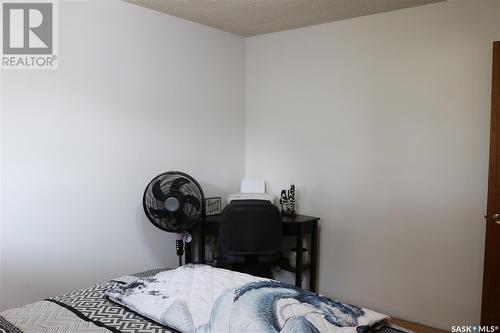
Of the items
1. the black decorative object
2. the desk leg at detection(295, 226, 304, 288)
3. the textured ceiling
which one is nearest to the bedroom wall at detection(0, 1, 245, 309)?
the textured ceiling

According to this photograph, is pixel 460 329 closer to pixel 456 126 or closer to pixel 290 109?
pixel 456 126

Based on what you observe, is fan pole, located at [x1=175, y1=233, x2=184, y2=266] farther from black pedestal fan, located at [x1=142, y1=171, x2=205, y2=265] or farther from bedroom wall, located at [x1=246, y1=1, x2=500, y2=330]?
bedroom wall, located at [x1=246, y1=1, x2=500, y2=330]

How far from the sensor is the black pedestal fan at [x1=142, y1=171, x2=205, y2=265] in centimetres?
274

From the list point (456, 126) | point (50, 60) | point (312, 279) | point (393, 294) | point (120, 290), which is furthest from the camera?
point (312, 279)

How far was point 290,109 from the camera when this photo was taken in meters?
3.49

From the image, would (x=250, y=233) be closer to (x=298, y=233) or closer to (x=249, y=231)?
(x=249, y=231)

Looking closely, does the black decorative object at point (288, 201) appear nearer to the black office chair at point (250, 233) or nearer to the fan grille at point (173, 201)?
the black office chair at point (250, 233)

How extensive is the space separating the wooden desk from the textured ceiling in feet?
5.15

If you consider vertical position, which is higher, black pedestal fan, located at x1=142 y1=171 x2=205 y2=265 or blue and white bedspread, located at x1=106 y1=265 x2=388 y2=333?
black pedestal fan, located at x1=142 y1=171 x2=205 y2=265

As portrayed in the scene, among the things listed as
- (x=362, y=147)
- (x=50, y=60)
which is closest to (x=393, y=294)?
(x=362, y=147)

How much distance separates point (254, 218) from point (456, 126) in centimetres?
148

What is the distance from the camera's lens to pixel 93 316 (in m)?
1.50

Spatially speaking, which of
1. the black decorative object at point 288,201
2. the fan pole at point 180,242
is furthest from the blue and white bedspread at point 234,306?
the black decorative object at point 288,201

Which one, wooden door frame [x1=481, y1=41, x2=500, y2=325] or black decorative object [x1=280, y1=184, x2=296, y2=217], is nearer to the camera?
wooden door frame [x1=481, y1=41, x2=500, y2=325]
